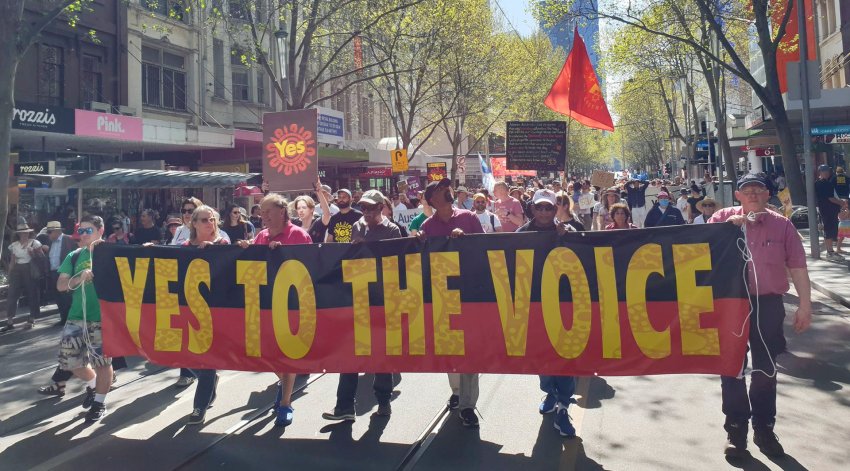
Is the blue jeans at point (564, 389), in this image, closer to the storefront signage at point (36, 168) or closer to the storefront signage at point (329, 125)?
the storefront signage at point (329, 125)

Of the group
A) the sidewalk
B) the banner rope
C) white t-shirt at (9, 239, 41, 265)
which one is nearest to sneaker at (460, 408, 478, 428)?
the banner rope

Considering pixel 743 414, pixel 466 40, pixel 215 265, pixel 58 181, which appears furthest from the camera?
pixel 466 40

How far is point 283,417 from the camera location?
5730mm

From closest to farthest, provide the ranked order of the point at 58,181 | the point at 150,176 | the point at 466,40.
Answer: the point at 58,181, the point at 150,176, the point at 466,40

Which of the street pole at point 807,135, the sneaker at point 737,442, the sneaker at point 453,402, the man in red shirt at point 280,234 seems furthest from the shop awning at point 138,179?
the sneaker at point 737,442

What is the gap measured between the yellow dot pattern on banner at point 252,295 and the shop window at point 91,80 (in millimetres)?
20829

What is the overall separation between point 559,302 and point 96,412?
4106 millimetres

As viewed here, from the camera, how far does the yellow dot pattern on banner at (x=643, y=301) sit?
503 cm

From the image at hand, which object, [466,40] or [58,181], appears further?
[466,40]

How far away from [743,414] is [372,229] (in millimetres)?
3202

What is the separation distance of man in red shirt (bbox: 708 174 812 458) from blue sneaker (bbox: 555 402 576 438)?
3.54 feet

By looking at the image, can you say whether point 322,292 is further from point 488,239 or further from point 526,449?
point 526,449

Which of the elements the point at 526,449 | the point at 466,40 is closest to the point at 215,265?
the point at 526,449

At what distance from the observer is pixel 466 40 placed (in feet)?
91.6
